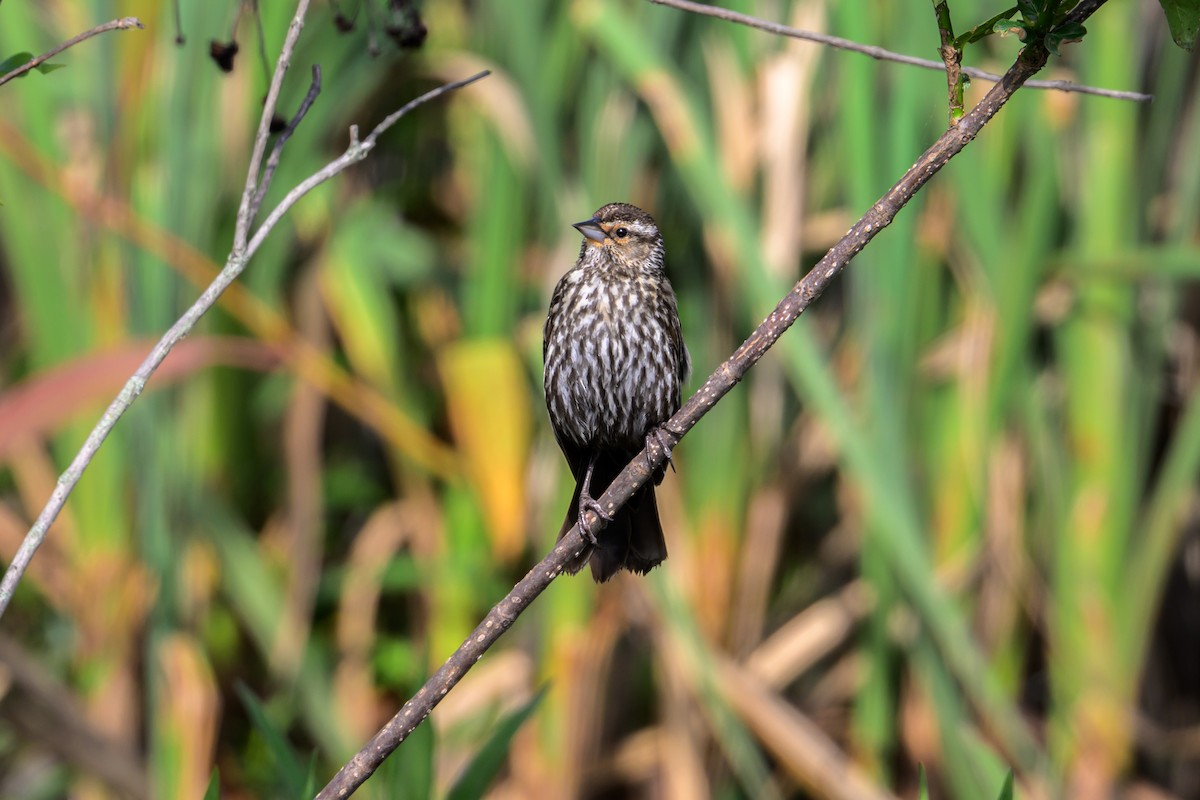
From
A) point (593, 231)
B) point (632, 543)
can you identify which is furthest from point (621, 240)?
point (632, 543)

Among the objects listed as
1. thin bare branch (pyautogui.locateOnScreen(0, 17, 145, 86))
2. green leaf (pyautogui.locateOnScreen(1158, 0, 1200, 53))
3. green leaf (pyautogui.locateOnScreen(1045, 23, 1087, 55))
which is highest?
thin bare branch (pyautogui.locateOnScreen(0, 17, 145, 86))

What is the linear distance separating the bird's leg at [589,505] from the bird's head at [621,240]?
440 millimetres

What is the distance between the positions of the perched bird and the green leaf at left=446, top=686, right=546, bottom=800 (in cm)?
62

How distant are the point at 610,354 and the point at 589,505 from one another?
54 centimetres

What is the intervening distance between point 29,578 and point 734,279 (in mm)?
2045

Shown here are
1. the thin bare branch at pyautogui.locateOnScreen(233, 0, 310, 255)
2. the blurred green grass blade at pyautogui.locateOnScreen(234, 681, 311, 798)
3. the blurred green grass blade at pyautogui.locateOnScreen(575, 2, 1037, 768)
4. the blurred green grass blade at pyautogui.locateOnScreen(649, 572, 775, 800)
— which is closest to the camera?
the thin bare branch at pyautogui.locateOnScreen(233, 0, 310, 255)

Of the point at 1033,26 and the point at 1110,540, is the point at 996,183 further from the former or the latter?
the point at 1033,26

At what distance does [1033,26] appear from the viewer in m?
1.58

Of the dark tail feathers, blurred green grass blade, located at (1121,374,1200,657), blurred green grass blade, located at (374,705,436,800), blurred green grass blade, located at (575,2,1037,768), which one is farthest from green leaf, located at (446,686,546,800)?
blurred green grass blade, located at (1121,374,1200,657)

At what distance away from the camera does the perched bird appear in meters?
3.05

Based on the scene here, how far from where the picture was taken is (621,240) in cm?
326

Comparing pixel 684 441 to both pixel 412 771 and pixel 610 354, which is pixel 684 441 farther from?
pixel 412 771

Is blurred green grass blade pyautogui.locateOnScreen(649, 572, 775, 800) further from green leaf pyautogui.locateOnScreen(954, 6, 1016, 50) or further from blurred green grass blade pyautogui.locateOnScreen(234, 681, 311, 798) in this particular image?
green leaf pyautogui.locateOnScreen(954, 6, 1016, 50)

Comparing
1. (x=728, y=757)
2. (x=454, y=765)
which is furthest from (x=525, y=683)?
(x=728, y=757)
